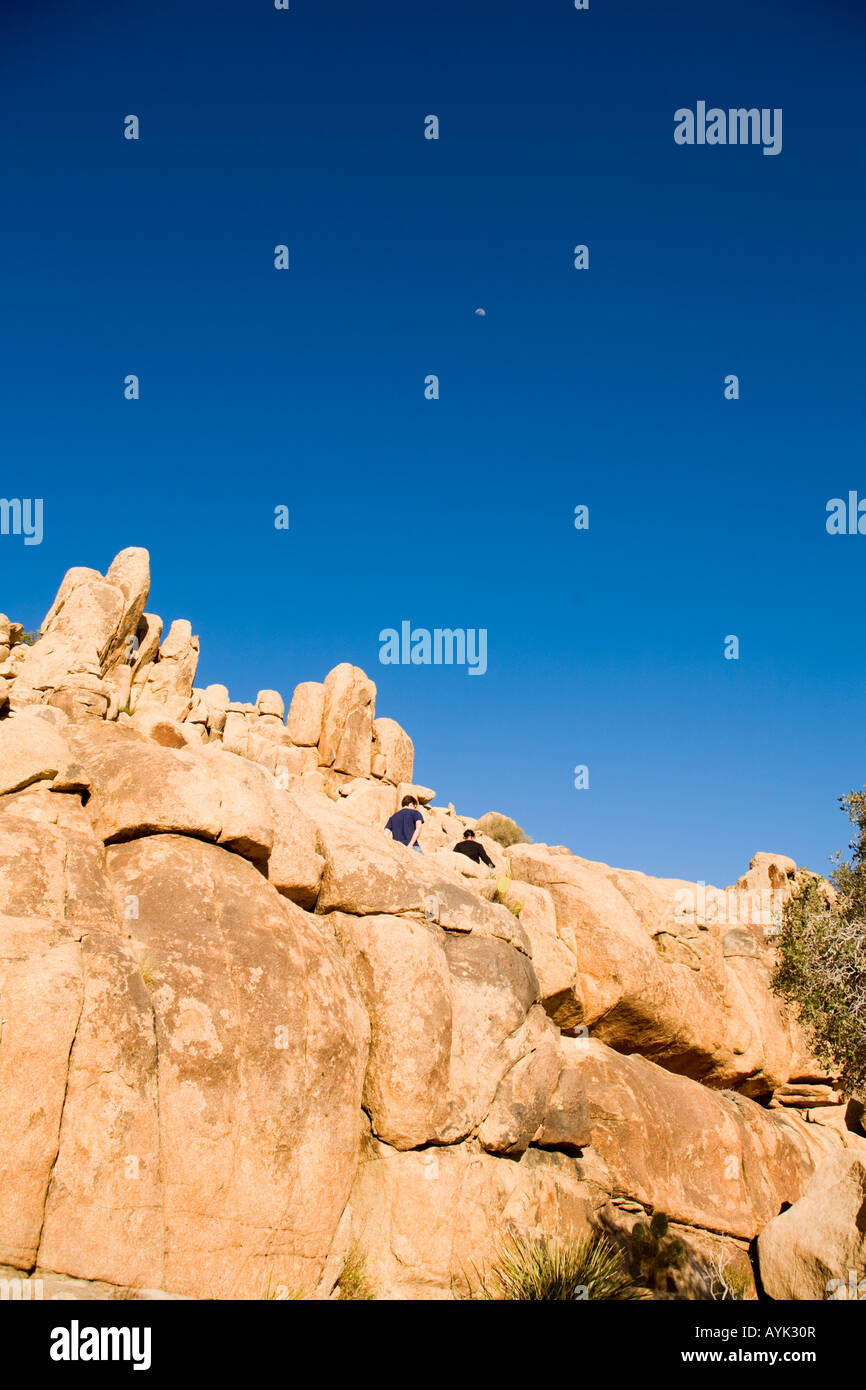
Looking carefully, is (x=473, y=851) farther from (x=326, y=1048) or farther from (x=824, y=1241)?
(x=824, y=1241)

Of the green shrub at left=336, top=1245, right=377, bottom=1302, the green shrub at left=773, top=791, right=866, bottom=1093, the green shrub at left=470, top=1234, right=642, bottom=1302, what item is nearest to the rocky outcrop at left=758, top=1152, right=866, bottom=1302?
the green shrub at left=773, top=791, right=866, bottom=1093

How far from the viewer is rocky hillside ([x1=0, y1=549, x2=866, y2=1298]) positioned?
10234 mm

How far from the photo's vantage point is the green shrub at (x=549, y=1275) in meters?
13.5

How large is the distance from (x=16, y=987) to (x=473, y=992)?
7.75m

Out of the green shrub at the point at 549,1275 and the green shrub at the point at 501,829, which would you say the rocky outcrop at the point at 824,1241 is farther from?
the green shrub at the point at 501,829

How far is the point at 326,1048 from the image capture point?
12.7 m

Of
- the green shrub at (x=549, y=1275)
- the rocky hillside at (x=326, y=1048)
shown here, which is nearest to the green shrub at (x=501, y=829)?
the rocky hillside at (x=326, y=1048)

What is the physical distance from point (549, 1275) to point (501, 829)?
4316cm

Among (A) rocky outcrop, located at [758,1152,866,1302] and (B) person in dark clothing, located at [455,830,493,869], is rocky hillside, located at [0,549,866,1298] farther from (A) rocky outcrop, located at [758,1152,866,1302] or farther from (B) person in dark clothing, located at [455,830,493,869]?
(B) person in dark clothing, located at [455,830,493,869]

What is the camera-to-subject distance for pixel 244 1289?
11211mm

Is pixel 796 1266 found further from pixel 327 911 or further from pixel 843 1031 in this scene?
pixel 327 911

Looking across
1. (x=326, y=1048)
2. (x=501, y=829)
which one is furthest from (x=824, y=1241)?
(x=501, y=829)

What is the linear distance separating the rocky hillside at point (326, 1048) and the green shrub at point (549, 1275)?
1.22 feet
